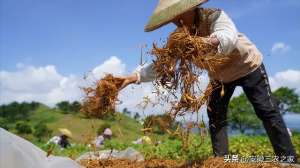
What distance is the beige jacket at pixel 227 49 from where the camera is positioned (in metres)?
2.83

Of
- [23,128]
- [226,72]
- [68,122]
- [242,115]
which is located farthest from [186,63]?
[68,122]

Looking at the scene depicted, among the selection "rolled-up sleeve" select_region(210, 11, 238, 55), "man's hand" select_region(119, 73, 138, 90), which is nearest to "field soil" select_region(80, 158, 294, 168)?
"man's hand" select_region(119, 73, 138, 90)

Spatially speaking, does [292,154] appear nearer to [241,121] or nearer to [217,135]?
[217,135]

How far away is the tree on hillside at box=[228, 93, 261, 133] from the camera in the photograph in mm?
16219

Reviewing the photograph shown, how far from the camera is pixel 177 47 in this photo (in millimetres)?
2691

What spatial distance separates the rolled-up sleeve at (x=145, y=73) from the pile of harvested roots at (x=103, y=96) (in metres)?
0.15

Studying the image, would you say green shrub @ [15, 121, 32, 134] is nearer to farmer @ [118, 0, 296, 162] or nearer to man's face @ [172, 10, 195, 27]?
farmer @ [118, 0, 296, 162]

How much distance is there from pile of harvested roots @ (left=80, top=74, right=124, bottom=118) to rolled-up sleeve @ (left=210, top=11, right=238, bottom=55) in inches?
31.0

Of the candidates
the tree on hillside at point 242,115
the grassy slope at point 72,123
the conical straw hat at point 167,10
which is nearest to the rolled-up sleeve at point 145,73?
the conical straw hat at point 167,10

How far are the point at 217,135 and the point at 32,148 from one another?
5.72 feet

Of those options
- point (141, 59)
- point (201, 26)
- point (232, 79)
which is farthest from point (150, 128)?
point (232, 79)

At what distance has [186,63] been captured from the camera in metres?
2.68

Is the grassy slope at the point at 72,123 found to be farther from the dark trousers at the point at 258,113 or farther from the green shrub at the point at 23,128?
the dark trousers at the point at 258,113

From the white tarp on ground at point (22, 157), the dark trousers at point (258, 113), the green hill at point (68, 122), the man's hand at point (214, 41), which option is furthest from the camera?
the green hill at point (68, 122)
